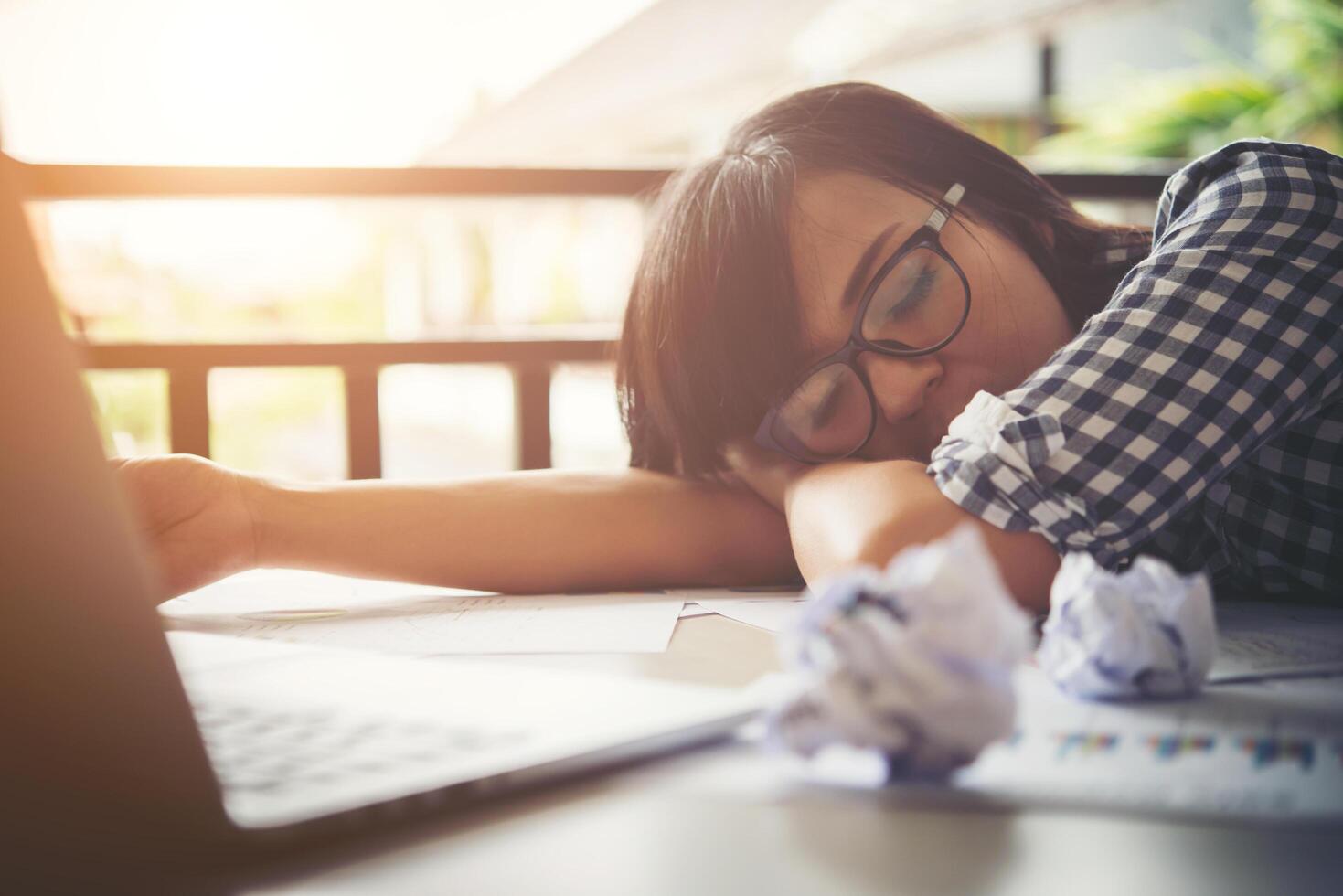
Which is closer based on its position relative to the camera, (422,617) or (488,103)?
(422,617)

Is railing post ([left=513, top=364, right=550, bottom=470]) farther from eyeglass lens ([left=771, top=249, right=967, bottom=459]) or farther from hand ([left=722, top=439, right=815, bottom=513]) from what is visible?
eyeglass lens ([left=771, top=249, right=967, bottom=459])

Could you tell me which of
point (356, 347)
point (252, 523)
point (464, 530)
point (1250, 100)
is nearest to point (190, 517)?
point (252, 523)

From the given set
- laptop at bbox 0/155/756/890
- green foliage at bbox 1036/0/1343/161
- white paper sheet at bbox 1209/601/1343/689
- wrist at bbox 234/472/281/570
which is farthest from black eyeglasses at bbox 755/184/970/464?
green foliage at bbox 1036/0/1343/161

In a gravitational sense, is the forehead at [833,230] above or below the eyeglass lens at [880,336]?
above

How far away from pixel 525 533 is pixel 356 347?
20.5 inches

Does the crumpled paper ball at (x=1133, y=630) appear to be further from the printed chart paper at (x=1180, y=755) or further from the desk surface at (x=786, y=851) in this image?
the desk surface at (x=786, y=851)

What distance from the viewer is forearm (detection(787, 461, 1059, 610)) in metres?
0.61

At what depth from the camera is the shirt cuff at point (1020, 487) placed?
615mm

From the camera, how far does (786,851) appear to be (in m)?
0.30

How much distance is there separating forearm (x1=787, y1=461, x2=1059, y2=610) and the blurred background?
90.8 inches

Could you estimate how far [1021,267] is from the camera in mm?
887

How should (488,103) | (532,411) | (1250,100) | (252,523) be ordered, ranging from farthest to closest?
1. (488,103)
2. (1250,100)
3. (532,411)
4. (252,523)

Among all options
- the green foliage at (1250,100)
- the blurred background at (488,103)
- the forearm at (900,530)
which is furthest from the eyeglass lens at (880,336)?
the green foliage at (1250,100)

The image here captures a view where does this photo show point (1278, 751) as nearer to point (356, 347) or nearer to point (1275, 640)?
point (1275, 640)
